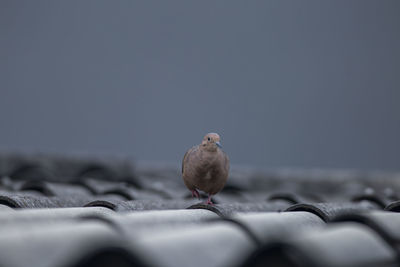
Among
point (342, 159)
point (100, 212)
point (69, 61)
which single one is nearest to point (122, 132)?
point (69, 61)

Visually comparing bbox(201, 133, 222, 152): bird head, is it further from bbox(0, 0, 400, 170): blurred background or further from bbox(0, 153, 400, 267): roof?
bbox(0, 0, 400, 170): blurred background

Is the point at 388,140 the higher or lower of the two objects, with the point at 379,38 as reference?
lower

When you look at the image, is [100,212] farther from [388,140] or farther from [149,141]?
[388,140]

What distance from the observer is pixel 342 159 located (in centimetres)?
1172

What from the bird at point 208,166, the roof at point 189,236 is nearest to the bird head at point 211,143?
the bird at point 208,166

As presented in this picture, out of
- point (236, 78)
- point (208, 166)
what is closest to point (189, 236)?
point (208, 166)

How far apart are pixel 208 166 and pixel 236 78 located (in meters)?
8.42

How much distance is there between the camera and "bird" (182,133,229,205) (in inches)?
139

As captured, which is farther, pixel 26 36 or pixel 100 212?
pixel 26 36

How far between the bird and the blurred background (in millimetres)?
7812

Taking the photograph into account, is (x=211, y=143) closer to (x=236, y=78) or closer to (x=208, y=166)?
(x=208, y=166)

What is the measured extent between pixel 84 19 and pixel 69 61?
88 cm

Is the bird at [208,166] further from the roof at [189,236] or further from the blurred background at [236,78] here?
the blurred background at [236,78]

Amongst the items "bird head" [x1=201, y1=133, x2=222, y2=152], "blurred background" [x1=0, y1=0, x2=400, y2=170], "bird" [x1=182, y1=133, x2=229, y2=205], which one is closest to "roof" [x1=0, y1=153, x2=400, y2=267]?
"bird" [x1=182, y1=133, x2=229, y2=205]
